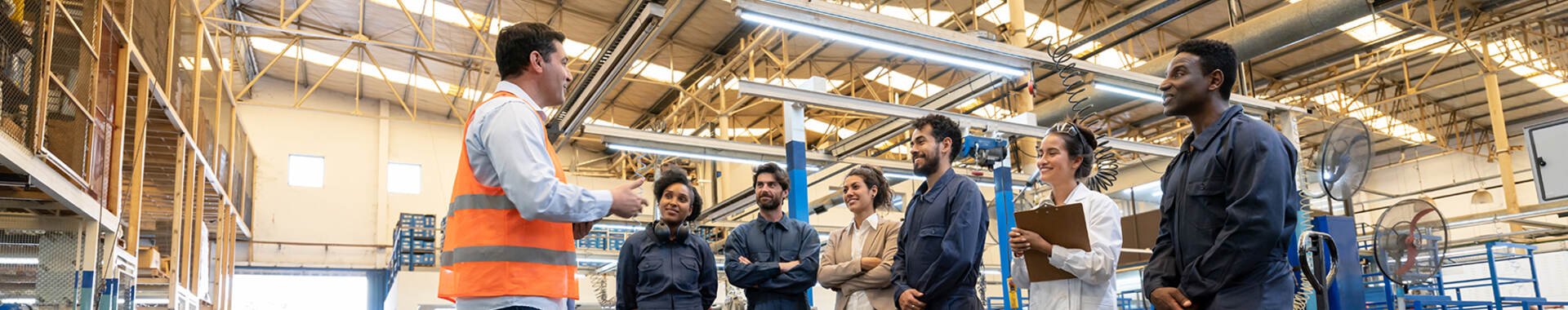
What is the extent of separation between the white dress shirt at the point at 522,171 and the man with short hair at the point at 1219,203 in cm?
141

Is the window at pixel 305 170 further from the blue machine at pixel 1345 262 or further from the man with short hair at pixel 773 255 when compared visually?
the blue machine at pixel 1345 262

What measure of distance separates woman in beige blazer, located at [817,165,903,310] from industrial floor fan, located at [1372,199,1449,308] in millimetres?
3660

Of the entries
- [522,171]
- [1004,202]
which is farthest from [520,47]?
[1004,202]

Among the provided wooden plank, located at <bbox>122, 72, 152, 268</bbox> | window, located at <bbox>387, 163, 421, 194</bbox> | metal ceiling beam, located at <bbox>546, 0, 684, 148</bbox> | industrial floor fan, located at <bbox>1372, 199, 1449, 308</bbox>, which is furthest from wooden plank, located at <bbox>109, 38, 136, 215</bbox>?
window, located at <bbox>387, 163, 421, 194</bbox>

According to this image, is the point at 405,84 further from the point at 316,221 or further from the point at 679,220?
the point at 679,220

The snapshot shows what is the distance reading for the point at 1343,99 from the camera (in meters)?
19.3

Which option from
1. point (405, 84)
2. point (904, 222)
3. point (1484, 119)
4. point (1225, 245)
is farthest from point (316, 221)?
point (1484, 119)

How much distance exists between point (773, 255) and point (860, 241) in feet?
1.63

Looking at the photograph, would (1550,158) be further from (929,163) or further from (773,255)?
(773,255)

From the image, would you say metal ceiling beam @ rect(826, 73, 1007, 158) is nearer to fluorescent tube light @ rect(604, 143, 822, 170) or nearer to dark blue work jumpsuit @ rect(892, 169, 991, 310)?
fluorescent tube light @ rect(604, 143, 822, 170)

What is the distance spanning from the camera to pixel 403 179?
2273 cm

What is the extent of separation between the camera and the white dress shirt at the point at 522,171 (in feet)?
7.11

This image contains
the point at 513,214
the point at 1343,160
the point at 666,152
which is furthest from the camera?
the point at 666,152

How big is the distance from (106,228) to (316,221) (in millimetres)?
15569
